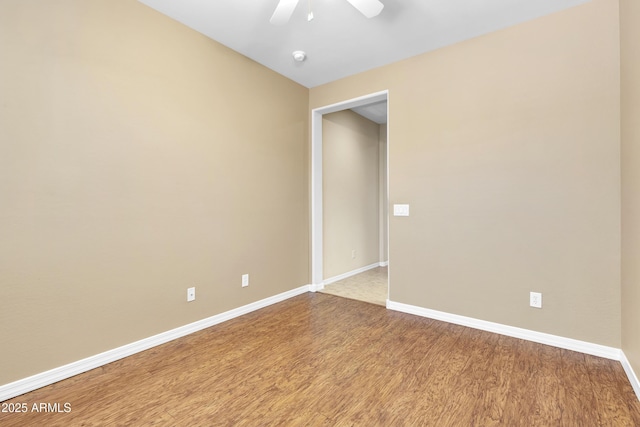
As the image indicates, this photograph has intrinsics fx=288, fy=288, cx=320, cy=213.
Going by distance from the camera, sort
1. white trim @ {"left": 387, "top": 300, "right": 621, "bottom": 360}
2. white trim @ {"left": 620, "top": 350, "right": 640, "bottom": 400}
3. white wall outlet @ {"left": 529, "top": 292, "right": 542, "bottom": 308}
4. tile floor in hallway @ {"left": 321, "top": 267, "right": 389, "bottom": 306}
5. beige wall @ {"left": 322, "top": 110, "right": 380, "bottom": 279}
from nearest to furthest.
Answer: white trim @ {"left": 620, "top": 350, "right": 640, "bottom": 400} < white trim @ {"left": 387, "top": 300, "right": 621, "bottom": 360} < white wall outlet @ {"left": 529, "top": 292, "right": 542, "bottom": 308} < tile floor in hallway @ {"left": 321, "top": 267, "right": 389, "bottom": 306} < beige wall @ {"left": 322, "top": 110, "right": 380, "bottom": 279}

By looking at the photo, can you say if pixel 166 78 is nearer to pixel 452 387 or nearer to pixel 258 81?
pixel 258 81

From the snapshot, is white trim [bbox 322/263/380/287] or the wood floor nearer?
the wood floor

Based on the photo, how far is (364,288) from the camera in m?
3.97

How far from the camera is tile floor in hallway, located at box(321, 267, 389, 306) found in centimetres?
357

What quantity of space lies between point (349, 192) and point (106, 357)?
3.52m

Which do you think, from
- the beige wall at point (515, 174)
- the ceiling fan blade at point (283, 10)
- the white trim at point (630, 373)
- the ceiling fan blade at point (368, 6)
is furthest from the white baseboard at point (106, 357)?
the white trim at point (630, 373)

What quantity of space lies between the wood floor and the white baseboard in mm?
52

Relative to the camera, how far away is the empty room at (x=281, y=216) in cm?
171

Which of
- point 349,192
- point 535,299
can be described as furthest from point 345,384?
point 349,192

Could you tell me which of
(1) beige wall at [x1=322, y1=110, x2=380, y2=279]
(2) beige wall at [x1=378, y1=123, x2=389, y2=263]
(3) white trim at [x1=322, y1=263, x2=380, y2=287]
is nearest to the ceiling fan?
(1) beige wall at [x1=322, y1=110, x2=380, y2=279]

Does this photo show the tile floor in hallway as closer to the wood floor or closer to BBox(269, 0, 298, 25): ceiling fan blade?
the wood floor

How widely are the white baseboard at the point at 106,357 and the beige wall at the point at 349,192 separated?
5.37 feet

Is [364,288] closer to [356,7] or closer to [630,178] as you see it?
[630,178]

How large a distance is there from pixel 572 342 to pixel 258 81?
373cm
